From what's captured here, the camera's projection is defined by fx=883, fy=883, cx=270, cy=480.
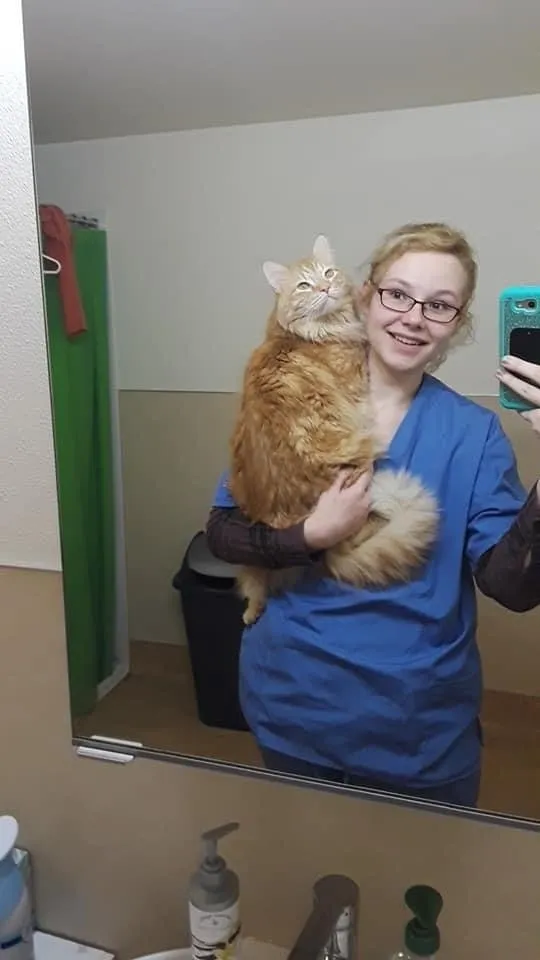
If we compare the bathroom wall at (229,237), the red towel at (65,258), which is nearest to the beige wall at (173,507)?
the bathroom wall at (229,237)

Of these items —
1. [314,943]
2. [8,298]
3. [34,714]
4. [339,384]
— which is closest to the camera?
[314,943]

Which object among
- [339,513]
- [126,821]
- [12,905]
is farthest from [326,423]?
[12,905]

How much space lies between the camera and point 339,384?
0.90 m

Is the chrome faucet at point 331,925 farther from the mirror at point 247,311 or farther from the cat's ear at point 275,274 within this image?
the cat's ear at point 275,274

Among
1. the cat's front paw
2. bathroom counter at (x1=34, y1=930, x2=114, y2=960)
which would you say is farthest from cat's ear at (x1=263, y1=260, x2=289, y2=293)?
bathroom counter at (x1=34, y1=930, x2=114, y2=960)

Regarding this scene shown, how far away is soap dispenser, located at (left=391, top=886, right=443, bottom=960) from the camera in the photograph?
838mm

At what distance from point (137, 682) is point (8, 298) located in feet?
1.56

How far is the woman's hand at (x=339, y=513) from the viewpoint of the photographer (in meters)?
0.90

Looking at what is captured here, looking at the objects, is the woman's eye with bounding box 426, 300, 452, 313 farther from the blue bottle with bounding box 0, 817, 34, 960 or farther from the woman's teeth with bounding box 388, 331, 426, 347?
the blue bottle with bounding box 0, 817, 34, 960

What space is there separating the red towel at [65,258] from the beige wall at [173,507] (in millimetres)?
103

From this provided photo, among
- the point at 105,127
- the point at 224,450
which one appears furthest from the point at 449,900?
the point at 105,127

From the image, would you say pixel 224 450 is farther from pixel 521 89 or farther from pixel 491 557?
pixel 521 89

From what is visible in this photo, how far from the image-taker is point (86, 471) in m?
1.04

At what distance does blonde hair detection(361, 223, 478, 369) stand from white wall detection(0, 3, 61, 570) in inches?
15.8
